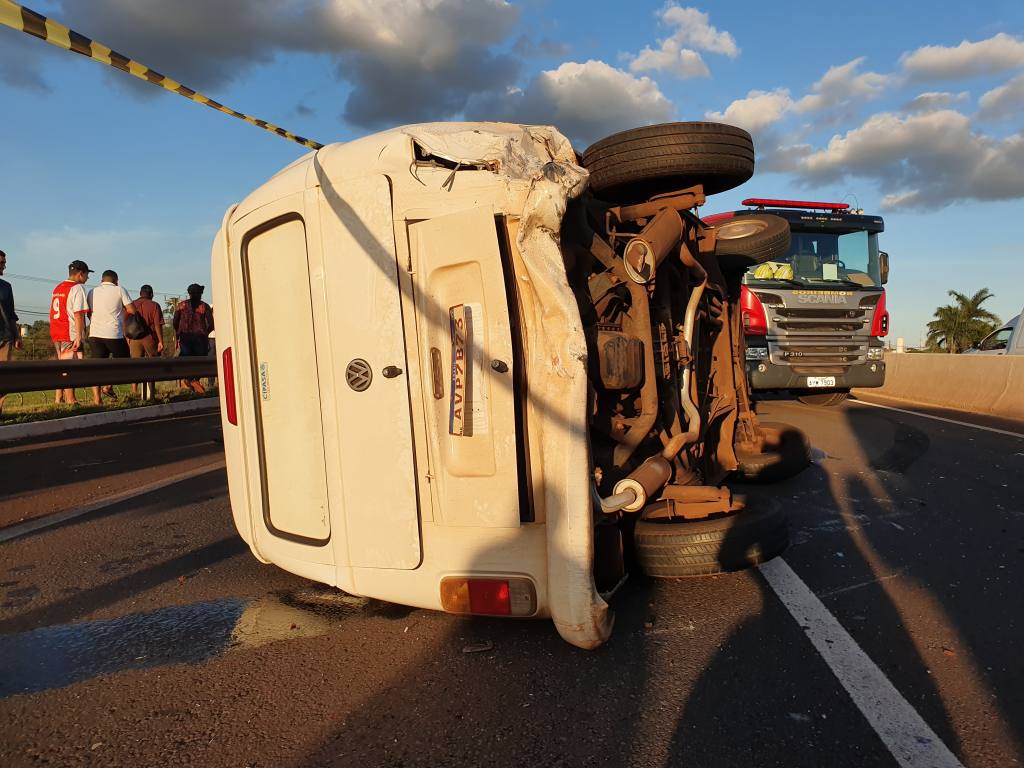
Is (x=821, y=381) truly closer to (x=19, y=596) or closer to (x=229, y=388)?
(x=229, y=388)

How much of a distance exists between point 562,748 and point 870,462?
517 cm

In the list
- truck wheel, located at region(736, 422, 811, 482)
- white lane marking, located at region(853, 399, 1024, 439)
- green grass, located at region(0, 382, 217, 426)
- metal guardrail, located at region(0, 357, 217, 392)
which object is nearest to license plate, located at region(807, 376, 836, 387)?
white lane marking, located at region(853, 399, 1024, 439)

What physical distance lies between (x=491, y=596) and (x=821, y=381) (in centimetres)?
775

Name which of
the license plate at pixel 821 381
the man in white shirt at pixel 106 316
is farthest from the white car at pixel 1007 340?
the man in white shirt at pixel 106 316

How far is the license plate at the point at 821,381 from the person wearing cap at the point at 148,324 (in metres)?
10.0

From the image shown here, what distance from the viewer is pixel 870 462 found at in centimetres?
617

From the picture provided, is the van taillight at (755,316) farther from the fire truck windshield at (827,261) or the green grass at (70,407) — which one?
the green grass at (70,407)

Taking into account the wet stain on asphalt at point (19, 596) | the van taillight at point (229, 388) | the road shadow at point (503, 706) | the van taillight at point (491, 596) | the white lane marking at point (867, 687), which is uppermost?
the van taillight at point (229, 388)

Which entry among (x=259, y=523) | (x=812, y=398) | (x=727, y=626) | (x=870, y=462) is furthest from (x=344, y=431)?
(x=812, y=398)

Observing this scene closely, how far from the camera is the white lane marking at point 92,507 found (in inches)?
170

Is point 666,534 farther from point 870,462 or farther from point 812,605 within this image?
point 870,462

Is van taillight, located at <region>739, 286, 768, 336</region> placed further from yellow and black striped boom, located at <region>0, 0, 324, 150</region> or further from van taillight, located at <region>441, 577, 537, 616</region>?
van taillight, located at <region>441, 577, 537, 616</region>

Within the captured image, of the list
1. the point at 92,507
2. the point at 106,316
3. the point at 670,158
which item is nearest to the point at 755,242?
the point at 670,158

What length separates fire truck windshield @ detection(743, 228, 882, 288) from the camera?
29.3 feet
